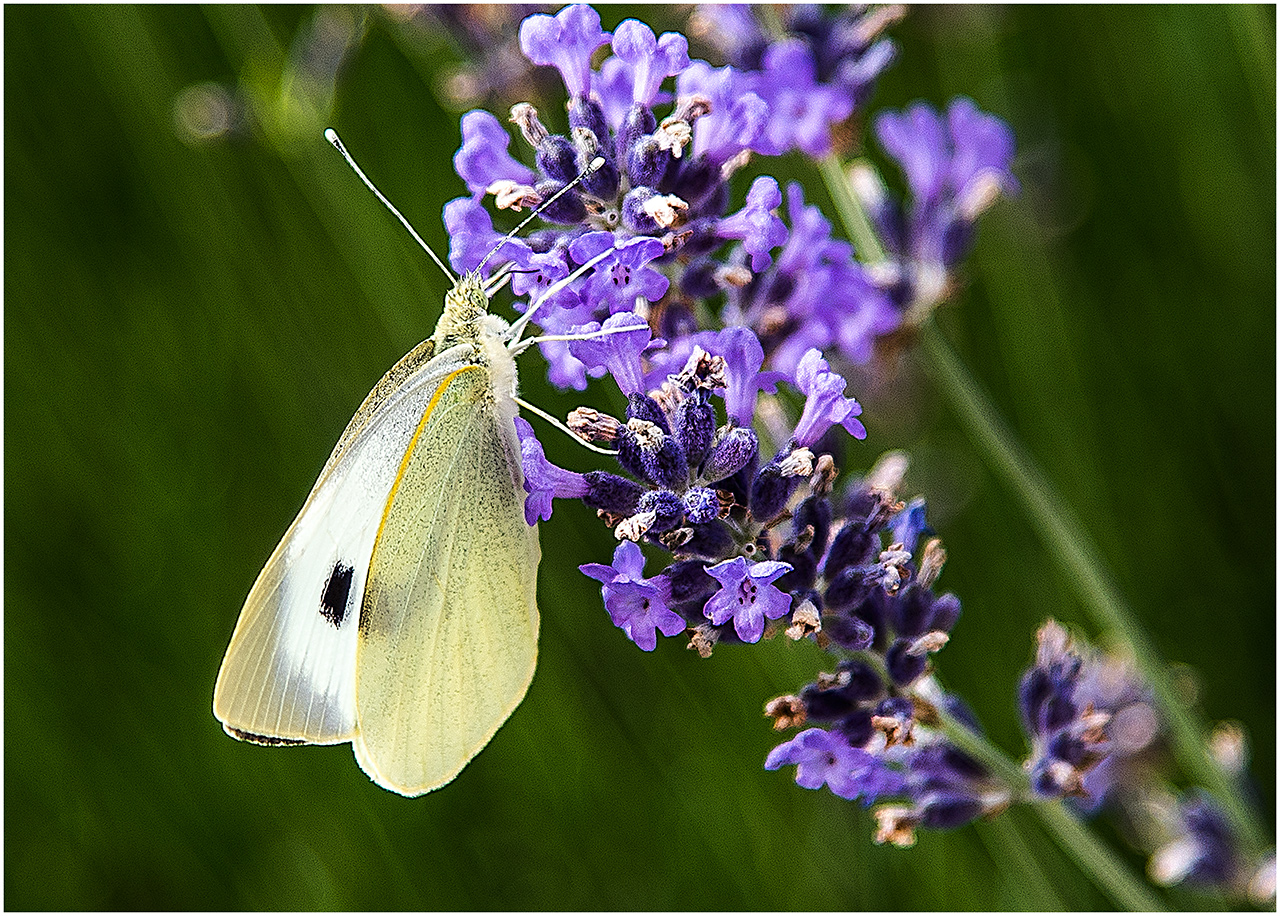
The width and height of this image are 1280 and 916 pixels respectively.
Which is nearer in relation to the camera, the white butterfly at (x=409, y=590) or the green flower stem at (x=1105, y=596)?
the white butterfly at (x=409, y=590)

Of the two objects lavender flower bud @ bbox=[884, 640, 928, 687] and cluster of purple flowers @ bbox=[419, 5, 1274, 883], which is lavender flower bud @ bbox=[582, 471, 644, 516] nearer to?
cluster of purple flowers @ bbox=[419, 5, 1274, 883]

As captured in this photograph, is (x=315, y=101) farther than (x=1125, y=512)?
No

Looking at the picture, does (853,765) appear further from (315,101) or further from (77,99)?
(77,99)

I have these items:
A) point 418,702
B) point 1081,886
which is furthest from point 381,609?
point 1081,886

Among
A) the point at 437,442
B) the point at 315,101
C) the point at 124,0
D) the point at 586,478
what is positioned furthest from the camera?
the point at 124,0

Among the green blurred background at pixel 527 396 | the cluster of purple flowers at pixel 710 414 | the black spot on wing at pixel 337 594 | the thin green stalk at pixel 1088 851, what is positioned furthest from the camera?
the green blurred background at pixel 527 396

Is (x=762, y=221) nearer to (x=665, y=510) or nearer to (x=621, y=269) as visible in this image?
(x=621, y=269)

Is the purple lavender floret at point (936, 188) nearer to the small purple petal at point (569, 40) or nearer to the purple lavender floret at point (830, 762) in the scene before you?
the small purple petal at point (569, 40)

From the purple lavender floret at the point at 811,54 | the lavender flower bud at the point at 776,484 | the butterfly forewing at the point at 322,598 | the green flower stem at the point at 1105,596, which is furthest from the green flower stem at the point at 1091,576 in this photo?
the butterfly forewing at the point at 322,598
